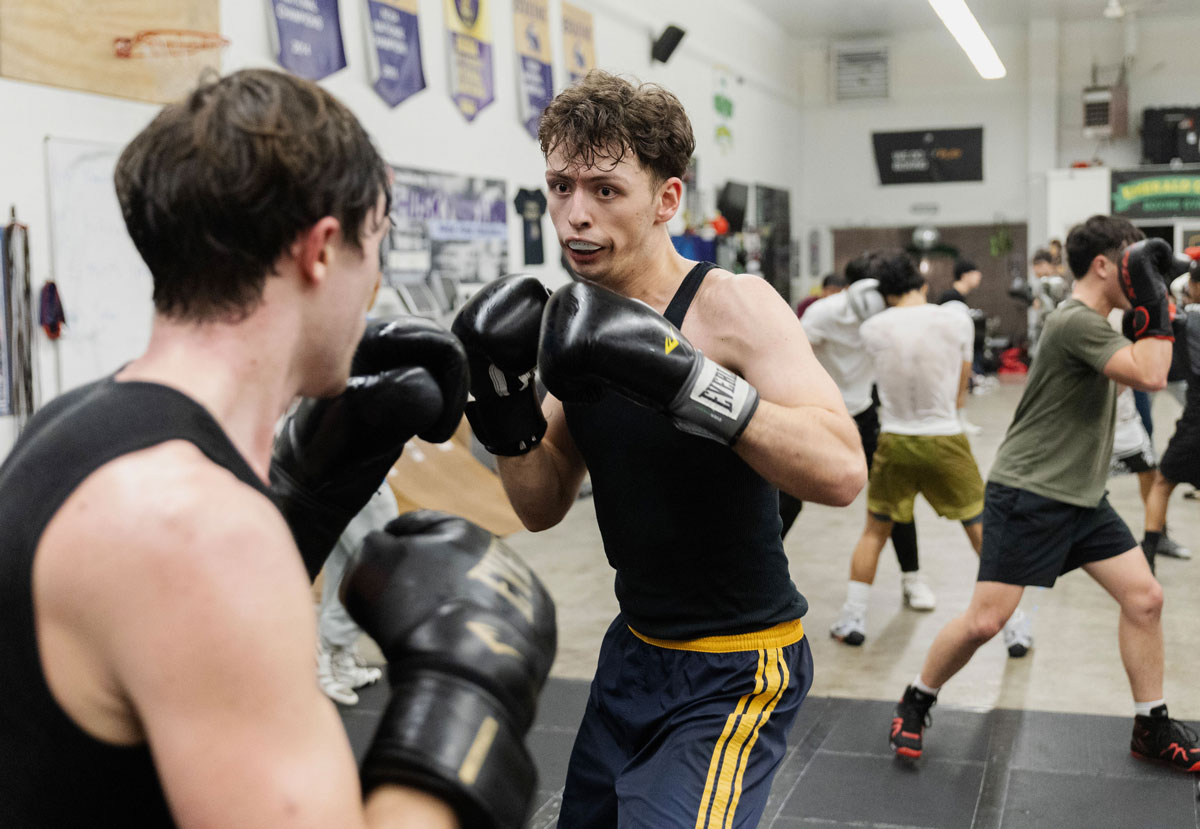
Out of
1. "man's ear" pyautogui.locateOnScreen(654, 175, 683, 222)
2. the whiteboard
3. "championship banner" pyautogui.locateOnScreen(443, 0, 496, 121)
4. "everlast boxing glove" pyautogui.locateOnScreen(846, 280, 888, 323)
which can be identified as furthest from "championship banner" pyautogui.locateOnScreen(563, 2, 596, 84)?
"man's ear" pyautogui.locateOnScreen(654, 175, 683, 222)

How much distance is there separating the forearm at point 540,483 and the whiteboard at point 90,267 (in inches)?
114

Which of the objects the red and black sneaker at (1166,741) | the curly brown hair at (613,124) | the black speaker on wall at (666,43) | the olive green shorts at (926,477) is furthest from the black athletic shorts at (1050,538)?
the black speaker on wall at (666,43)

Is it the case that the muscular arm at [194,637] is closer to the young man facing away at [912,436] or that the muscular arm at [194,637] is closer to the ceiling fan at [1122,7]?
the young man facing away at [912,436]

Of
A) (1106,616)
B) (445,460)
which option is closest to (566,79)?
(445,460)

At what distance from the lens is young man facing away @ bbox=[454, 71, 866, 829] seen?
A: 5.33ft

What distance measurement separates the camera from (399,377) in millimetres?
1378

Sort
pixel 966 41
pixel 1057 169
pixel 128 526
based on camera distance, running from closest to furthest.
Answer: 1. pixel 128 526
2. pixel 966 41
3. pixel 1057 169

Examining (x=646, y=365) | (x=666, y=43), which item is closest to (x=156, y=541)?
(x=646, y=365)

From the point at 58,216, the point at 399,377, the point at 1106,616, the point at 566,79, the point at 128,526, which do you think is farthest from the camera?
the point at 566,79

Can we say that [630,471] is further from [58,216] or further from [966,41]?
[966,41]

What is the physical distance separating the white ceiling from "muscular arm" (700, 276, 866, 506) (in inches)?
475

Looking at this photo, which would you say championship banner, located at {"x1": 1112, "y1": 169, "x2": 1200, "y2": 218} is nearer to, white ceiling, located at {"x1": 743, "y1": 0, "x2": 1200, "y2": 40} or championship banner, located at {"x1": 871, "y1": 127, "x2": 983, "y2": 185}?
championship banner, located at {"x1": 871, "y1": 127, "x2": 983, "y2": 185}

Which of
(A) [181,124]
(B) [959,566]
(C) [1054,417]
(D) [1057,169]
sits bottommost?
(B) [959,566]

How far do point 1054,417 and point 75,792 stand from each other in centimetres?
285
